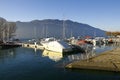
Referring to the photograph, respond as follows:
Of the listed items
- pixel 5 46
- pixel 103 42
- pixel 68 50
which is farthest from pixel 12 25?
pixel 68 50

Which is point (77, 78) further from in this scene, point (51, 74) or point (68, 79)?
point (51, 74)

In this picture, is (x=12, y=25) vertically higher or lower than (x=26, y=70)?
higher

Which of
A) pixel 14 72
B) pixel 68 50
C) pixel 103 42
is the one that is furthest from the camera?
pixel 103 42

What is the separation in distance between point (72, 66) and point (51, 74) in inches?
180

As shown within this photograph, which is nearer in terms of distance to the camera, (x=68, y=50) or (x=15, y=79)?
(x=15, y=79)

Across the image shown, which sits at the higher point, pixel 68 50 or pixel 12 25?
pixel 12 25

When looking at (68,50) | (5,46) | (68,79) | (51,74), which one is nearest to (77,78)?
(68,79)

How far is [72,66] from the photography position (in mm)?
38469

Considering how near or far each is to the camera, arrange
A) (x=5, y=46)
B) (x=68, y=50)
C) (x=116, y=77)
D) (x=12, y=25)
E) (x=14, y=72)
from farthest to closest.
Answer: (x=12, y=25) < (x=5, y=46) < (x=68, y=50) < (x=14, y=72) < (x=116, y=77)

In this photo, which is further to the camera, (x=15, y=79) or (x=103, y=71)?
(x=103, y=71)

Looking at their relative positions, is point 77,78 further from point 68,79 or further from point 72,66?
point 72,66

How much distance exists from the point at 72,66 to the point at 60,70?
235 centimetres

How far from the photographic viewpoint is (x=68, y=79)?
32844mm

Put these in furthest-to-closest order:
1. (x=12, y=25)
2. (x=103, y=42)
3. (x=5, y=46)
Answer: (x=12, y=25), (x=103, y=42), (x=5, y=46)
